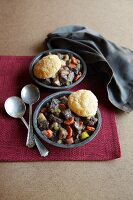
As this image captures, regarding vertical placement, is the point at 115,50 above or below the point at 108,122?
above

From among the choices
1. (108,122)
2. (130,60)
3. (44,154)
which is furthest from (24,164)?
(130,60)

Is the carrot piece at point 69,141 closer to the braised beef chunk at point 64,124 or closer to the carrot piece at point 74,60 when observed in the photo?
the braised beef chunk at point 64,124

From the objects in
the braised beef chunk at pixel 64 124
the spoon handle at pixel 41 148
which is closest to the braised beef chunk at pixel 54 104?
the braised beef chunk at pixel 64 124

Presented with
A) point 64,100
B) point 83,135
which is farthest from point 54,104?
point 83,135

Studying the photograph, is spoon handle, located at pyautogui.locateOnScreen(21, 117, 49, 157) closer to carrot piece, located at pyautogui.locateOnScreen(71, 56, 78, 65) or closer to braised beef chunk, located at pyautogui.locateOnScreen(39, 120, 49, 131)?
braised beef chunk, located at pyautogui.locateOnScreen(39, 120, 49, 131)

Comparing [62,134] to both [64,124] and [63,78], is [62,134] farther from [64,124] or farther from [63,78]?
[63,78]

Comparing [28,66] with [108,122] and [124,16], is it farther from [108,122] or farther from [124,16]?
[124,16]
